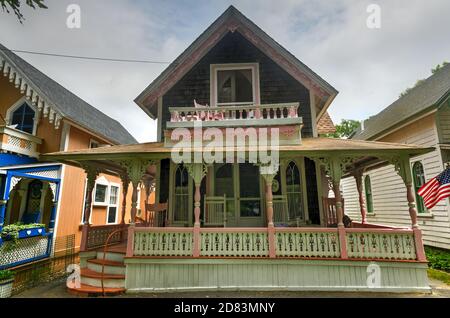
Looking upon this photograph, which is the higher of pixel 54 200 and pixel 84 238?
pixel 54 200

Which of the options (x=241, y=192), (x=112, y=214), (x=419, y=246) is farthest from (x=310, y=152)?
(x=112, y=214)

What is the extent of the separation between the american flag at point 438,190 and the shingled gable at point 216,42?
4177 millimetres

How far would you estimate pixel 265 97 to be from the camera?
8.94 metres

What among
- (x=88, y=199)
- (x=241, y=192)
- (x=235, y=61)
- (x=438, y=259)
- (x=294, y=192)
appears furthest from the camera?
(x=235, y=61)

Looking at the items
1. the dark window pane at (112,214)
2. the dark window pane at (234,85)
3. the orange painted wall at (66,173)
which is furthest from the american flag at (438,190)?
the dark window pane at (112,214)

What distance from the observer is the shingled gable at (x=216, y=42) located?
28.4ft

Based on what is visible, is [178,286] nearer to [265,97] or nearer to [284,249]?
[284,249]

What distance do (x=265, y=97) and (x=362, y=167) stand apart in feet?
14.8

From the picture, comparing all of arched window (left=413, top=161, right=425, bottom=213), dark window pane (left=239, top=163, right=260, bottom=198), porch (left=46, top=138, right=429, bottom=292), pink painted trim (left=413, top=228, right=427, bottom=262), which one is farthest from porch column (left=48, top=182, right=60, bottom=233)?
arched window (left=413, top=161, right=425, bottom=213)

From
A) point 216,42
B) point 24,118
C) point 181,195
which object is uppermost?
point 216,42

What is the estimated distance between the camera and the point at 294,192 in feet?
26.6

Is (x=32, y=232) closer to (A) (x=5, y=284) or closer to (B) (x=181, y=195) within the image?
(A) (x=5, y=284)

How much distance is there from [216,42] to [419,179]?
10.9 m

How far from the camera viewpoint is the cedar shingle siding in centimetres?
893
